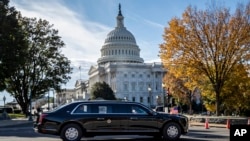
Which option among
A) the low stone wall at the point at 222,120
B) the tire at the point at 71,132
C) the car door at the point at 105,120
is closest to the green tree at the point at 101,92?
the low stone wall at the point at 222,120

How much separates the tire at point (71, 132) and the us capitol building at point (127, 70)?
149 m

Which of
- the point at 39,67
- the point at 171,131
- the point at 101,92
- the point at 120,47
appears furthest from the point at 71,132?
the point at 120,47

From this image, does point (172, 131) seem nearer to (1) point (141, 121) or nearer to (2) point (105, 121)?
(1) point (141, 121)

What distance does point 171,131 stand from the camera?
1773 cm

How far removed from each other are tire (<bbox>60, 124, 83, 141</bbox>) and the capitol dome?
16611 centimetres

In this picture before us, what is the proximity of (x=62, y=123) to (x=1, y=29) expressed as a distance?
37.0 m

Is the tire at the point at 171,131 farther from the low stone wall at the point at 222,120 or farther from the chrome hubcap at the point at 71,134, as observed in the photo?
the low stone wall at the point at 222,120

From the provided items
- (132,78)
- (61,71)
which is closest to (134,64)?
(132,78)

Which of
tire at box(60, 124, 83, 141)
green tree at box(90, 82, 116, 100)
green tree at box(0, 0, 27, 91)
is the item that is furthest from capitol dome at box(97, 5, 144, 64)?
tire at box(60, 124, 83, 141)

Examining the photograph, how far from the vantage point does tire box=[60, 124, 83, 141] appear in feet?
55.7

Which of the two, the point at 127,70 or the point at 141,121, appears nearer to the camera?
the point at 141,121

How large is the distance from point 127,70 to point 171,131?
156 m

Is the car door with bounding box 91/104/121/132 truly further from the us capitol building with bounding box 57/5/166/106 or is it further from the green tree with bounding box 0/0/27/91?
the us capitol building with bounding box 57/5/166/106

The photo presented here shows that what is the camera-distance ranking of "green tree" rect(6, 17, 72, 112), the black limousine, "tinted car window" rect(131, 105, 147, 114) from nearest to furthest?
the black limousine < "tinted car window" rect(131, 105, 147, 114) < "green tree" rect(6, 17, 72, 112)
